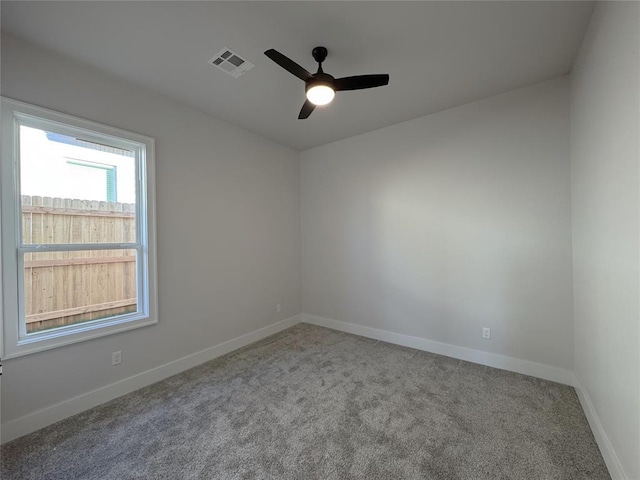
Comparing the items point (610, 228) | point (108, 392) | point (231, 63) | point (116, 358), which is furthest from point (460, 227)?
point (108, 392)

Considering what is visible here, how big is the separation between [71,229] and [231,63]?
1.86 m

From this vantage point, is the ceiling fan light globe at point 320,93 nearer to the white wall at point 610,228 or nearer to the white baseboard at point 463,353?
the white wall at point 610,228

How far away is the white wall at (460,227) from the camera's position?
2396mm

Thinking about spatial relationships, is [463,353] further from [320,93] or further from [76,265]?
[76,265]

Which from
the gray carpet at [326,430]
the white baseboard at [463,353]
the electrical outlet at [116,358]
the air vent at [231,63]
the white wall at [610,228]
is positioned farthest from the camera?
the white baseboard at [463,353]

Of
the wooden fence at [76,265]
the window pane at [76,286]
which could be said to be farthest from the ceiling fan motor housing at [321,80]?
the window pane at [76,286]

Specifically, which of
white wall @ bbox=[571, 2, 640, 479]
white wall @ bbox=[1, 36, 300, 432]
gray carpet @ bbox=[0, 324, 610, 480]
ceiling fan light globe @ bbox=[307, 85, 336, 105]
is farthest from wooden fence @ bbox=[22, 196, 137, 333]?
white wall @ bbox=[571, 2, 640, 479]

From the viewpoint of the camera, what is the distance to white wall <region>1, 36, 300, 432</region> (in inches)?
75.5

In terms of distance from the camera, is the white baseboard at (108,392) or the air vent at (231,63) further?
the air vent at (231,63)

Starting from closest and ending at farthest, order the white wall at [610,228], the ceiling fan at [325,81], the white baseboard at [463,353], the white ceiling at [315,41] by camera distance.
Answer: the white wall at [610,228]
the white ceiling at [315,41]
the ceiling fan at [325,81]
the white baseboard at [463,353]

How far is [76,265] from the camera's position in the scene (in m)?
2.14

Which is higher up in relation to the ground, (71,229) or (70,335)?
A: (71,229)

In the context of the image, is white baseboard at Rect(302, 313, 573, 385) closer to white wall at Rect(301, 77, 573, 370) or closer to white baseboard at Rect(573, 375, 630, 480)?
white wall at Rect(301, 77, 573, 370)

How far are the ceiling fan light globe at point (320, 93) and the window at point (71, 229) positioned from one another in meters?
1.65
